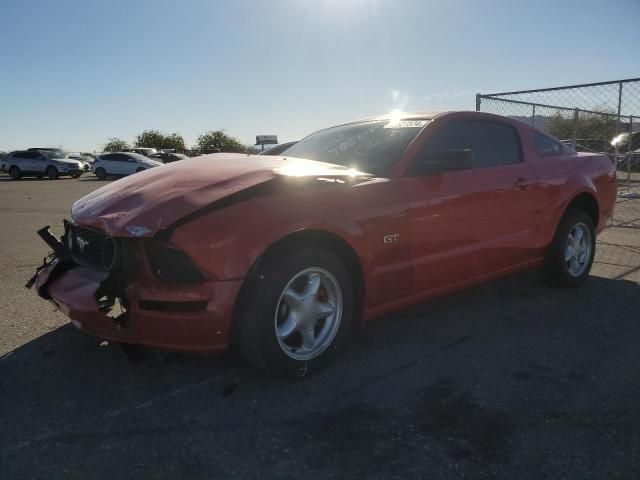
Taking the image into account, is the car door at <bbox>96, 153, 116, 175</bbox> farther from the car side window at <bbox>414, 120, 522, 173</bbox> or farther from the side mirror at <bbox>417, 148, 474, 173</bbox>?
the side mirror at <bbox>417, 148, 474, 173</bbox>

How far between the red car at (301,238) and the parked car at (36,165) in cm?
2825

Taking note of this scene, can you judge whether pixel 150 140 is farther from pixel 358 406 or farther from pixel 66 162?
pixel 358 406

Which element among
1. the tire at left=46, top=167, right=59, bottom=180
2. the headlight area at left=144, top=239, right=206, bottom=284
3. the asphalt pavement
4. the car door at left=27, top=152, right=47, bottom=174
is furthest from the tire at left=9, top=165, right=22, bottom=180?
the headlight area at left=144, top=239, right=206, bottom=284

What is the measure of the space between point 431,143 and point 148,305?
83.8 inches

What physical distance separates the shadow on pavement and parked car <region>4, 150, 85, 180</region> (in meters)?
28.2

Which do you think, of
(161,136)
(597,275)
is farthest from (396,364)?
(161,136)

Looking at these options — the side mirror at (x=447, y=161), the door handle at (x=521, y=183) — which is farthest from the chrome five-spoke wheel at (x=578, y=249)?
the side mirror at (x=447, y=161)

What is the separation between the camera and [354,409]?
260cm

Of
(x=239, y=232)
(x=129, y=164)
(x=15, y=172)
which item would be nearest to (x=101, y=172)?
(x=129, y=164)

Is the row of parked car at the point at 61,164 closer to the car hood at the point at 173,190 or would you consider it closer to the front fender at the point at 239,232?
the car hood at the point at 173,190

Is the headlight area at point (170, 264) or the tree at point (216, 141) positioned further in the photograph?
the tree at point (216, 141)

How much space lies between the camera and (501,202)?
3914 mm

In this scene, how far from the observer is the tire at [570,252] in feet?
14.9

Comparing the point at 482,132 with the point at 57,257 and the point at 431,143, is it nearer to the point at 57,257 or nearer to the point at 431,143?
the point at 431,143
